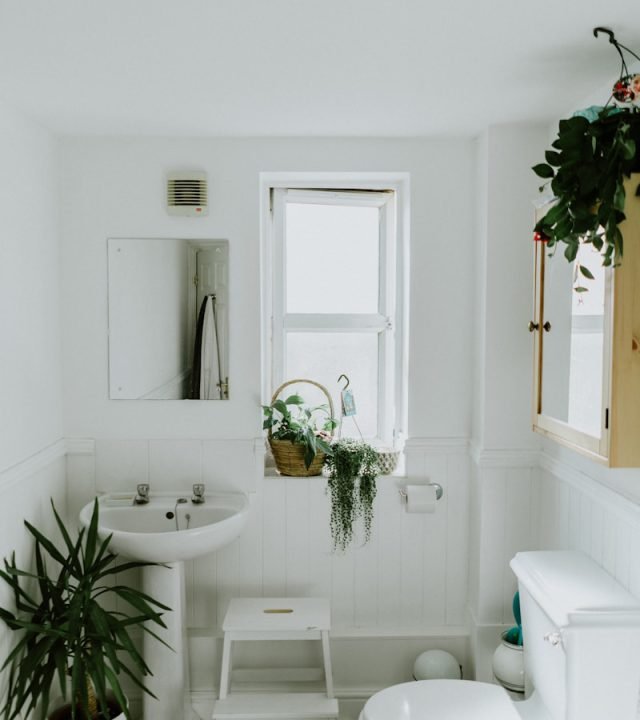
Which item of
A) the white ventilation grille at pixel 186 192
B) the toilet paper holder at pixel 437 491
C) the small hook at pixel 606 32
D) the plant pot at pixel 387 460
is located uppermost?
the small hook at pixel 606 32

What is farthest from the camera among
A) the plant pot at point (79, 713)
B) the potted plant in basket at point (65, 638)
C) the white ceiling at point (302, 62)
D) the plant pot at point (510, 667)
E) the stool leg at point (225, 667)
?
the stool leg at point (225, 667)

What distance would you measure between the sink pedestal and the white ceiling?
1.63 meters

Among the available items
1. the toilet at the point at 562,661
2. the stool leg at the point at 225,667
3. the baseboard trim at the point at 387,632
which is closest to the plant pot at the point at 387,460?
the baseboard trim at the point at 387,632

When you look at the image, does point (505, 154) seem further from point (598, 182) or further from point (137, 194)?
point (137, 194)

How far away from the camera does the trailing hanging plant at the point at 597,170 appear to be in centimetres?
169

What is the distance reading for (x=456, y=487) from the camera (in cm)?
292

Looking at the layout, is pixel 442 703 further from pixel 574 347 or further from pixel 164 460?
pixel 164 460

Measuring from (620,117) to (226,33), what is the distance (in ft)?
3.22

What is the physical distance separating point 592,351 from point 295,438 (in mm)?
1321

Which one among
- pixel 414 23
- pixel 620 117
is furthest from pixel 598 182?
pixel 414 23

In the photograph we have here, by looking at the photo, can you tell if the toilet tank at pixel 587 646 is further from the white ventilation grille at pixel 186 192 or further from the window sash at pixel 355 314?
the white ventilation grille at pixel 186 192

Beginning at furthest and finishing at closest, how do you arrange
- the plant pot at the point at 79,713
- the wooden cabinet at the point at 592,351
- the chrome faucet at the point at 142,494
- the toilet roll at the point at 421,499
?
the toilet roll at the point at 421,499 < the chrome faucet at the point at 142,494 < the plant pot at the point at 79,713 < the wooden cabinet at the point at 592,351

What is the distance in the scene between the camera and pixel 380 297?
3.16m

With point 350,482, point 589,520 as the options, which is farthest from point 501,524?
point 350,482
